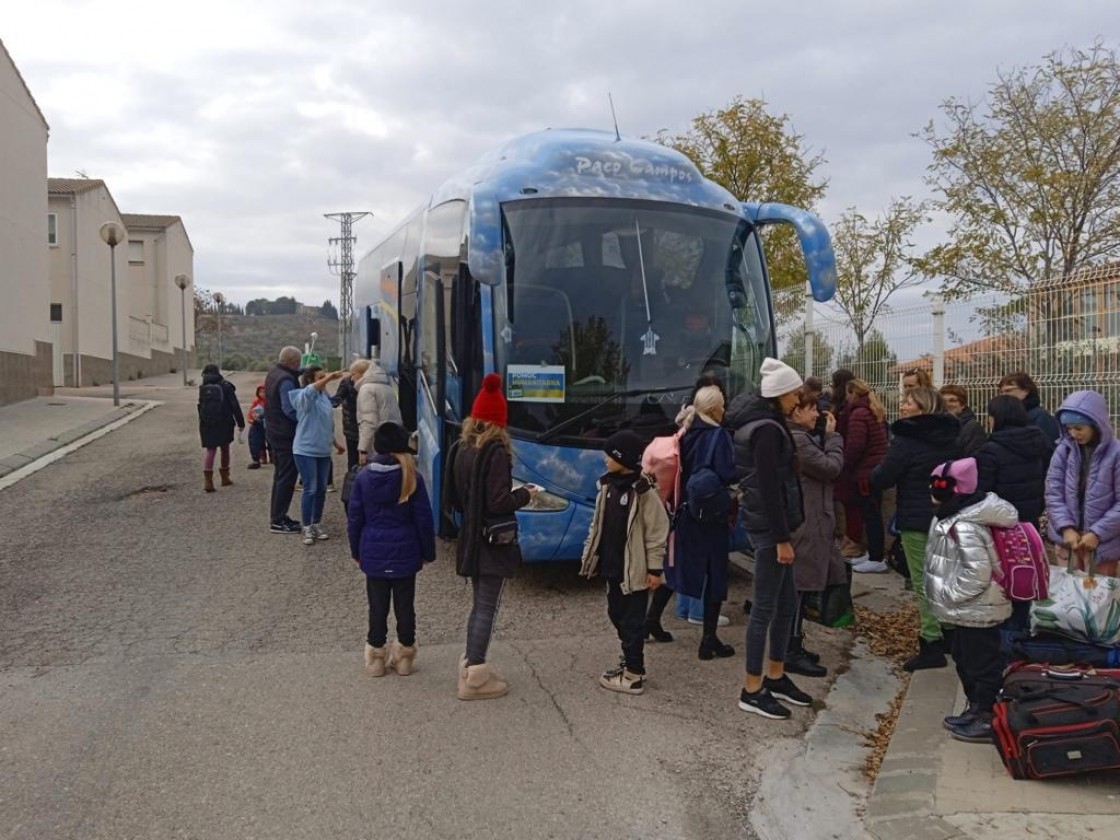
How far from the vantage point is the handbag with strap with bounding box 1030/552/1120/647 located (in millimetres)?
4586

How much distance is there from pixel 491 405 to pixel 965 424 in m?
3.95

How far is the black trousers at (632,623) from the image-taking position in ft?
17.1

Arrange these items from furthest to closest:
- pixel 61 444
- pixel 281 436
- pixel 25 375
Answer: pixel 25 375, pixel 61 444, pixel 281 436

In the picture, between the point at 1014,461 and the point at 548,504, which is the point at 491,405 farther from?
the point at 1014,461

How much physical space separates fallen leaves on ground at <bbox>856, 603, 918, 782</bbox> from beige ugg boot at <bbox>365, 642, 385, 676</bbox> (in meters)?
2.80

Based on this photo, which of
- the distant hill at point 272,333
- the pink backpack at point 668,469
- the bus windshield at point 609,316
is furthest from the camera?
the distant hill at point 272,333

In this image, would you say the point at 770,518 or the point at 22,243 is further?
the point at 22,243

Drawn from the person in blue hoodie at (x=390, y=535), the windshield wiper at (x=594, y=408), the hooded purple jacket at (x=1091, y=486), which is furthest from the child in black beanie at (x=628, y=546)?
the hooded purple jacket at (x=1091, y=486)

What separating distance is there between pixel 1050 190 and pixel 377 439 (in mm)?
10440

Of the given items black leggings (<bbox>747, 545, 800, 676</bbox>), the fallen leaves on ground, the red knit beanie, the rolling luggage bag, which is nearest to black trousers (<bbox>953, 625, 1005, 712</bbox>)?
the rolling luggage bag

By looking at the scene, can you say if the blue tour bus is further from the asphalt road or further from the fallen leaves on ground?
the fallen leaves on ground

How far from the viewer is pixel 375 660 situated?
17.8 feet

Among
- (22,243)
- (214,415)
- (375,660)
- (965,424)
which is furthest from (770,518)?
(22,243)

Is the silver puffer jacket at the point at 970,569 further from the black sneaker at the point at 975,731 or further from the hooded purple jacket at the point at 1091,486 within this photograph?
→ the hooded purple jacket at the point at 1091,486
